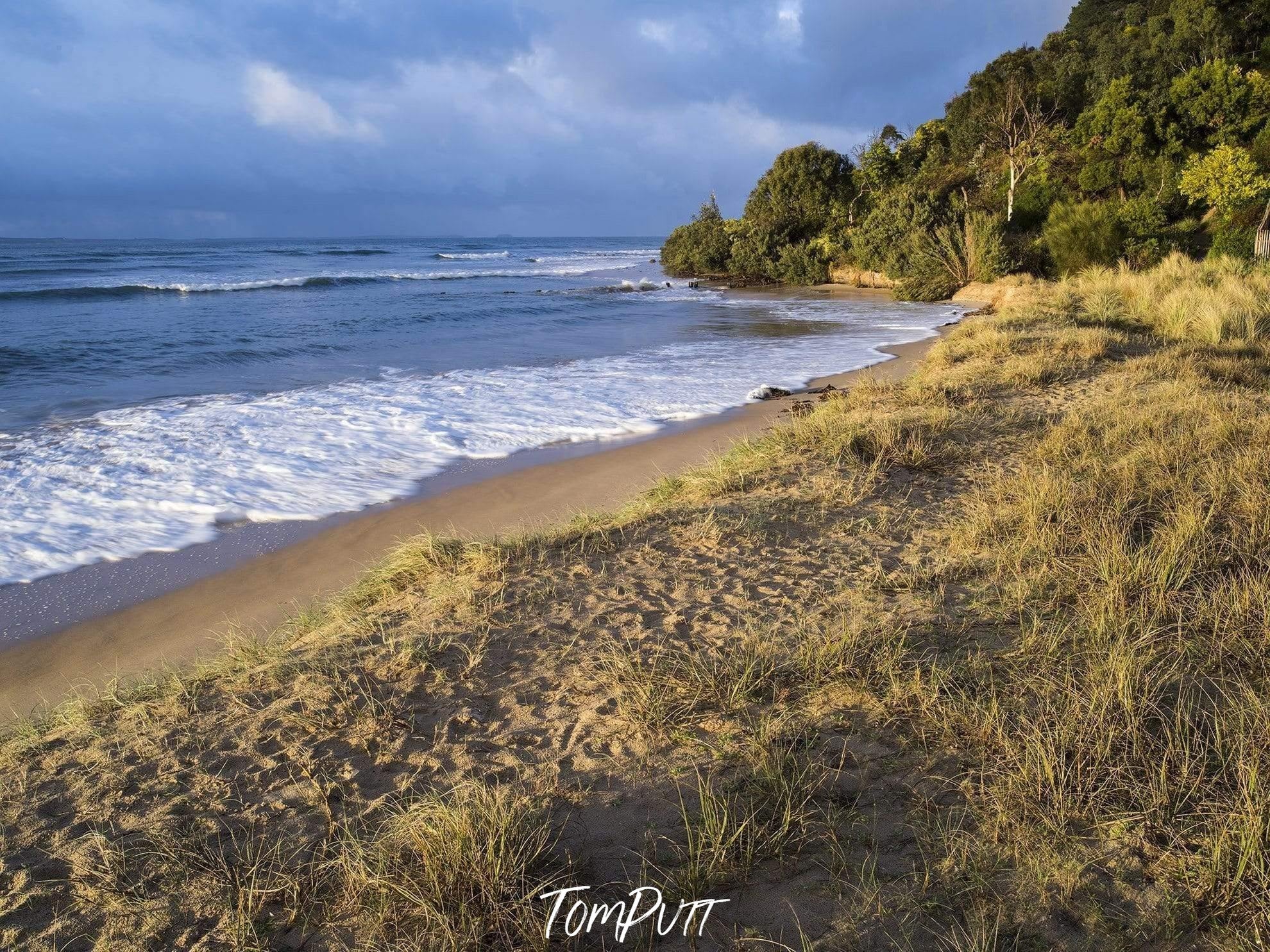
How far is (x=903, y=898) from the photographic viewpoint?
79.7 inches

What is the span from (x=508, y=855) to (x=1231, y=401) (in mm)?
7101

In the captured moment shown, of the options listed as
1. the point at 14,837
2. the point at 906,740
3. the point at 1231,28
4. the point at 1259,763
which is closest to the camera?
the point at 1259,763

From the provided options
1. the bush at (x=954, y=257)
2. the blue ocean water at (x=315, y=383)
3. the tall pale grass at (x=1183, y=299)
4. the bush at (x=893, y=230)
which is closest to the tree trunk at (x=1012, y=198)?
the bush at (x=954, y=257)

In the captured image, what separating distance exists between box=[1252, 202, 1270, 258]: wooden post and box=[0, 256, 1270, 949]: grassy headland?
18383mm

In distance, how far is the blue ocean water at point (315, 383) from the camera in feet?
20.9

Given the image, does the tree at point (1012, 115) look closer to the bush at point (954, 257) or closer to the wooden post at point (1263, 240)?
the bush at point (954, 257)

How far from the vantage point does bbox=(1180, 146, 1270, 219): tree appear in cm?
2108

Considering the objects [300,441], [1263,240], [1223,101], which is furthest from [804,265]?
[300,441]

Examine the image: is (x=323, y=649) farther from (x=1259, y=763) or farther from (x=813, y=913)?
(x=1259, y=763)

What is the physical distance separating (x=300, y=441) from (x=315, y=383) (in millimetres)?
3842

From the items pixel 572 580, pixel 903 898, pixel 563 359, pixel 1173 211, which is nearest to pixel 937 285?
pixel 1173 211

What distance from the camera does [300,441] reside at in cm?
803

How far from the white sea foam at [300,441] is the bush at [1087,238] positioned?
1185cm

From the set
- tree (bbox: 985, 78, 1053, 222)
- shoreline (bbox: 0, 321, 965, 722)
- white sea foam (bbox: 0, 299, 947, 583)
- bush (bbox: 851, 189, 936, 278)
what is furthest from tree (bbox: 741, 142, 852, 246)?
shoreline (bbox: 0, 321, 965, 722)
